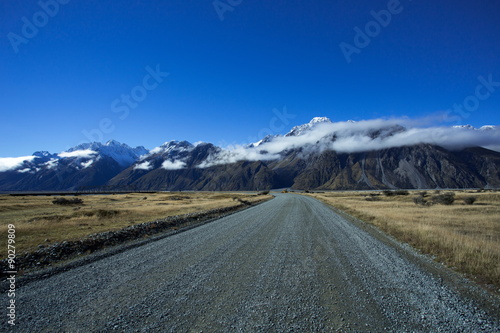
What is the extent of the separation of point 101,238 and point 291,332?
42.7 ft

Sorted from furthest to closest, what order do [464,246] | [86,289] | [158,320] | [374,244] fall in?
1. [374,244]
2. [464,246]
3. [86,289]
4. [158,320]

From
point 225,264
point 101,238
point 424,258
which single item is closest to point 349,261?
point 424,258

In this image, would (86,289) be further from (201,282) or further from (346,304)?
(346,304)

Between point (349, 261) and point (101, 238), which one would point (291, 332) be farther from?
point (101, 238)

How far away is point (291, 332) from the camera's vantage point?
4609 mm

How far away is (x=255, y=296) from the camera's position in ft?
20.3

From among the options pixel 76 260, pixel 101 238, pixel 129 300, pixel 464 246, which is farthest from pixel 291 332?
pixel 101 238

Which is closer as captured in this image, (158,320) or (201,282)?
(158,320)

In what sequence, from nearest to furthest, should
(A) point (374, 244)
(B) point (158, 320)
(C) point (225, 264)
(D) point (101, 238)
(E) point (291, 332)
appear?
(E) point (291, 332) → (B) point (158, 320) → (C) point (225, 264) → (A) point (374, 244) → (D) point (101, 238)

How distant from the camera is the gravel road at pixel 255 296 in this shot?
4.94m

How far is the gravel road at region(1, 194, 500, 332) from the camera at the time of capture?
494 centimetres

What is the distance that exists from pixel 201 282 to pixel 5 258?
29.3 feet

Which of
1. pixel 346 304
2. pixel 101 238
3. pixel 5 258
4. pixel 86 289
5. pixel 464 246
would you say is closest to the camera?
pixel 346 304

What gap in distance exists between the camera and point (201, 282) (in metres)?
7.12
